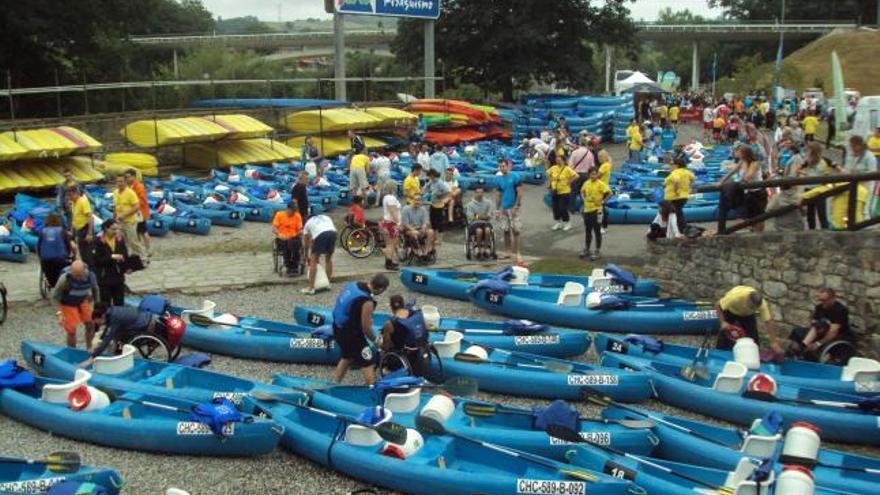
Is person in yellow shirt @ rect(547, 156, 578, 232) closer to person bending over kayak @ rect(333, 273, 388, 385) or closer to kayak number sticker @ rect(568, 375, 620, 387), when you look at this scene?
kayak number sticker @ rect(568, 375, 620, 387)

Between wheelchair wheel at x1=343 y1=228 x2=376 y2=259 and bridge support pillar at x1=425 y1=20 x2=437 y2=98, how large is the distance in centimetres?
1862

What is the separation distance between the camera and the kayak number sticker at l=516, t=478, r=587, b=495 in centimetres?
664

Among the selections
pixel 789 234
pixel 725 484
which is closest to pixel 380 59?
pixel 789 234

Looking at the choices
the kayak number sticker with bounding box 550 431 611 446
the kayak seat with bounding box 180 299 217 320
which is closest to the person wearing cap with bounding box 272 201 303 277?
the kayak seat with bounding box 180 299 217 320

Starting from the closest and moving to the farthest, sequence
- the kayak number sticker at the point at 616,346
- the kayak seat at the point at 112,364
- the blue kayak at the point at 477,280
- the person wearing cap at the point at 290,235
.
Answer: the kayak seat at the point at 112,364, the kayak number sticker at the point at 616,346, the blue kayak at the point at 477,280, the person wearing cap at the point at 290,235

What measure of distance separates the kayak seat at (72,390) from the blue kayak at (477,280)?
19.3 feet

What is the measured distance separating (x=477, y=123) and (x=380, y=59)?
2736 cm

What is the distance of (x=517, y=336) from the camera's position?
1067 cm

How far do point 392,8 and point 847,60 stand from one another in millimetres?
42314

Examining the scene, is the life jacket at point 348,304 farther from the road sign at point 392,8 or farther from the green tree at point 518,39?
the green tree at point 518,39

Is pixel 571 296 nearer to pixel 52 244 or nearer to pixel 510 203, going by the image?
pixel 510 203

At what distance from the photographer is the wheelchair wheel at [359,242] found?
1560 cm

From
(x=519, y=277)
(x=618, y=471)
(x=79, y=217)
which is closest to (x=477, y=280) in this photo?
(x=519, y=277)

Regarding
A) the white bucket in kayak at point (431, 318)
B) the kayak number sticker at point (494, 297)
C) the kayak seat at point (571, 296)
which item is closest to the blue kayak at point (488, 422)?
the white bucket in kayak at point (431, 318)
